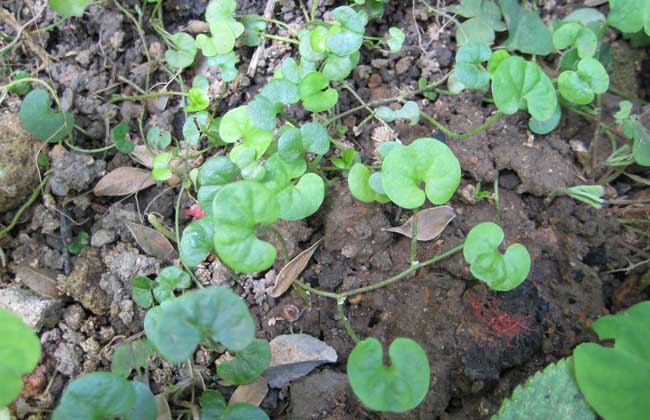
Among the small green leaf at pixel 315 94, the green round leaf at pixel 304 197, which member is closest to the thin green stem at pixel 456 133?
the small green leaf at pixel 315 94

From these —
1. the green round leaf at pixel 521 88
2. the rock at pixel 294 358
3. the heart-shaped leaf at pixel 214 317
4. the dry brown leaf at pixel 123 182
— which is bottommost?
the rock at pixel 294 358

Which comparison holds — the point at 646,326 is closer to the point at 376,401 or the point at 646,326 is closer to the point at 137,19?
the point at 376,401

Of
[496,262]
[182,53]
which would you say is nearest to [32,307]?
[182,53]

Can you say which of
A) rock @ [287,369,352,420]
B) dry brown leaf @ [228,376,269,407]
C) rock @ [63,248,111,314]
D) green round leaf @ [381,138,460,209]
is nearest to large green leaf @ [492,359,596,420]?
rock @ [287,369,352,420]

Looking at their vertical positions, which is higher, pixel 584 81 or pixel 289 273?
pixel 584 81

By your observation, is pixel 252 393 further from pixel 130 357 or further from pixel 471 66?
pixel 471 66

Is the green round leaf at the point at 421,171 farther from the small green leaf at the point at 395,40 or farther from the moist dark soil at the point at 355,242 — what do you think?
the small green leaf at the point at 395,40

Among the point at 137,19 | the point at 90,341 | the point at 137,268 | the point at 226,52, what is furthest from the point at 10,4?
the point at 90,341
